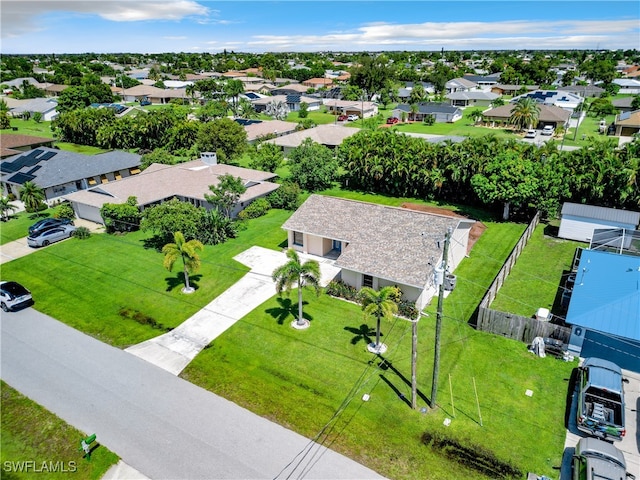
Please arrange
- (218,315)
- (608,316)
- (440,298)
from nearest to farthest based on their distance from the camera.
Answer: (440,298) → (608,316) → (218,315)

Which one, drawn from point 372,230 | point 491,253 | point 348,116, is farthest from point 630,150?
point 348,116

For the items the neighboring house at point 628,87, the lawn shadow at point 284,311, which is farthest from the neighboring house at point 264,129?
the neighboring house at point 628,87

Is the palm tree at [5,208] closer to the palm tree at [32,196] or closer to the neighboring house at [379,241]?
the palm tree at [32,196]

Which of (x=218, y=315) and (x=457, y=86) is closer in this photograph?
(x=218, y=315)

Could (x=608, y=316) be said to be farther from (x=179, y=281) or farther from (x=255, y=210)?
(x=255, y=210)

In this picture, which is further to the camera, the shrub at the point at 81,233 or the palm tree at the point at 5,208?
the palm tree at the point at 5,208

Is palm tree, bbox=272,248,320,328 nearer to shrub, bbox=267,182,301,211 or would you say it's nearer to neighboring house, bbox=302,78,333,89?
shrub, bbox=267,182,301,211

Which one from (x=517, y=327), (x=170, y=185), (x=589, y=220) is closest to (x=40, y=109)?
(x=170, y=185)
